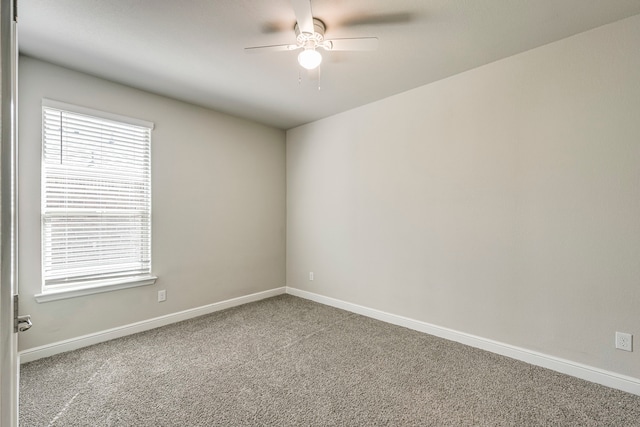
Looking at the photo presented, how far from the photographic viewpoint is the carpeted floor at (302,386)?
1803 mm

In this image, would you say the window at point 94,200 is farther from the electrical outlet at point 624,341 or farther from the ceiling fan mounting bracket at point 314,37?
the electrical outlet at point 624,341

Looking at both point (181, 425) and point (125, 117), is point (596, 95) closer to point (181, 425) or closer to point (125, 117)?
point (181, 425)

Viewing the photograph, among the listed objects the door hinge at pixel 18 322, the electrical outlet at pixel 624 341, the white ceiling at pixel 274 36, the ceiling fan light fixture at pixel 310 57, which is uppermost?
the white ceiling at pixel 274 36

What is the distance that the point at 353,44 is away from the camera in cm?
205

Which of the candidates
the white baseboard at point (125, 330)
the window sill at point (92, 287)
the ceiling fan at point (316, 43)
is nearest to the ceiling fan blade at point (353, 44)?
the ceiling fan at point (316, 43)

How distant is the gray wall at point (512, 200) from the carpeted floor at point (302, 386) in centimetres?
40

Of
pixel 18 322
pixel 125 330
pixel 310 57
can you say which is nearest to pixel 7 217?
pixel 18 322

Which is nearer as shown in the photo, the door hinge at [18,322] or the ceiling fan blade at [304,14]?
the door hinge at [18,322]

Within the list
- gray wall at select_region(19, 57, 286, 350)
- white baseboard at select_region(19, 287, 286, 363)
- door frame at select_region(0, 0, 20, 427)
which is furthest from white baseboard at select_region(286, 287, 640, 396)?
door frame at select_region(0, 0, 20, 427)

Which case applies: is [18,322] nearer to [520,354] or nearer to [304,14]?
[304,14]

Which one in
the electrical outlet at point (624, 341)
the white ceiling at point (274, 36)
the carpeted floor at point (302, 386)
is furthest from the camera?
the electrical outlet at point (624, 341)

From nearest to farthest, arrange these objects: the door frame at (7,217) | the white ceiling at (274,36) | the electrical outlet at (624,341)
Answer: the door frame at (7,217) < the white ceiling at (274,36) < the electrical outlet at (624,341)

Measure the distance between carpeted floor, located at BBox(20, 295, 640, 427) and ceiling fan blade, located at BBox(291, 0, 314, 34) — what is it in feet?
7.73

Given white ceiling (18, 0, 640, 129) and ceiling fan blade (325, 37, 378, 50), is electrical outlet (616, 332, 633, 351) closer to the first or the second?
white ceiling (18, 0, 640, 129)
